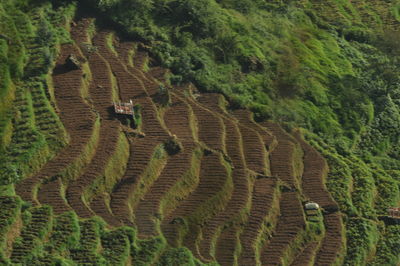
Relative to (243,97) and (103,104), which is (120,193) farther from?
(243,97)

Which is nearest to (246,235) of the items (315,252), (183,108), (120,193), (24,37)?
(315,252)

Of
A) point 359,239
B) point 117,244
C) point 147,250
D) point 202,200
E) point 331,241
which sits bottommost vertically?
point 331,241

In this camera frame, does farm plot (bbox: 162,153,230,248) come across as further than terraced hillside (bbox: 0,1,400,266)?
Yes

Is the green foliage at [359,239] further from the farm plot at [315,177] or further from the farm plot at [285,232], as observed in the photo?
the farm plot at [285,232]

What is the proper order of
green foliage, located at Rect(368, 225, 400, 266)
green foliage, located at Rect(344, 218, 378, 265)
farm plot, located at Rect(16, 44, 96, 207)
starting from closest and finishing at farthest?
farm plot, located at Rect(16, 44, 96, 207) → green foliage, located at Rect(344, 218, 378, 265) → green foliage, located at Rect(368, 225, 400, 266)

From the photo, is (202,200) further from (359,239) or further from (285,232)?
(359,239)

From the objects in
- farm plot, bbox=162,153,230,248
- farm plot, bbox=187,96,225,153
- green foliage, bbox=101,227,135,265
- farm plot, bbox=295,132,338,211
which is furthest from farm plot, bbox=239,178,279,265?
green foliage, bbox=101,227,135,265

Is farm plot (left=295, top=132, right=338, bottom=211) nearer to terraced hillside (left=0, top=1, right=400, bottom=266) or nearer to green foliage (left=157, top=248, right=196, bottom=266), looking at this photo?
terraced hillside (left=0, top=1, right=400, bottom=266)

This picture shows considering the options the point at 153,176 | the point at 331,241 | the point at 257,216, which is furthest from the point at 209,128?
the point at 331,241
